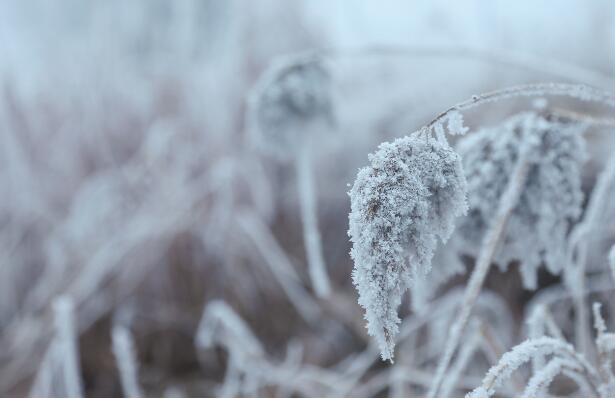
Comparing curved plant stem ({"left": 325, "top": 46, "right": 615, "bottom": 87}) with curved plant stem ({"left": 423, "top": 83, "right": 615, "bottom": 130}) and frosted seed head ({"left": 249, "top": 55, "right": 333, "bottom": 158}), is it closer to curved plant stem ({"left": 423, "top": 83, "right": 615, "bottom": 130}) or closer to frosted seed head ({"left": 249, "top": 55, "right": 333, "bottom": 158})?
frosted seed head ({"left": 249, "top": 55, "right": 333, "bottom": 158})

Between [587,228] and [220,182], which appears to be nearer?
[587,228]

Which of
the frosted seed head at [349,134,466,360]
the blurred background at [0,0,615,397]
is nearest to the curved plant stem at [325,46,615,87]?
the blurred background at [0,0,615,397]

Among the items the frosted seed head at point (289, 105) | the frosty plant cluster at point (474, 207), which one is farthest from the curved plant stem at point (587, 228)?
the frosted seed head at point (289, 105)

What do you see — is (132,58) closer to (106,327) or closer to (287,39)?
(287,39)

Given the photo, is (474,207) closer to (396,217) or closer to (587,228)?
(587,228)

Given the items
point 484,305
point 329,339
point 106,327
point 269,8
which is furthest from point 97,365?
point 269,8

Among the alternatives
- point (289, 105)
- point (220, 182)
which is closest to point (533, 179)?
point (289, 105)
